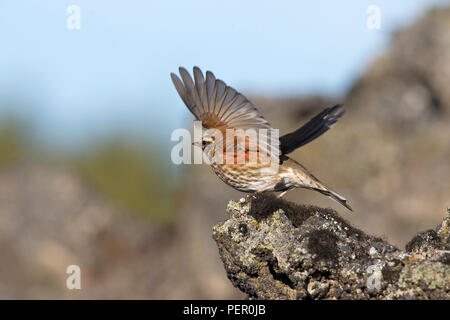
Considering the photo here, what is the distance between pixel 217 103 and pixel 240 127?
0.35 metres

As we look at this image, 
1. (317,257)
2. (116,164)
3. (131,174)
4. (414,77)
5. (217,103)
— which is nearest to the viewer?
(317,257)

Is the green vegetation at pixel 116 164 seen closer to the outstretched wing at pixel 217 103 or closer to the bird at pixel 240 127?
the bird at pixel 240 127

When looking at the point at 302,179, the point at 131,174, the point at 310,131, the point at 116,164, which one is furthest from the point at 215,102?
the point at 116,164

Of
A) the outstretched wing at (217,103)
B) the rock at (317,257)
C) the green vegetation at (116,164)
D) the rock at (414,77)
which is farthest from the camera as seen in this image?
the green vegetation at (116,164)

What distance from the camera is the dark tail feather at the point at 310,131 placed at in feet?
27.6

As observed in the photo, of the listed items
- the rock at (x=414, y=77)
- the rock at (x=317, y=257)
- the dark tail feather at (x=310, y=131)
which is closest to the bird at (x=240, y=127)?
the dark tail feather at (x=310, y=131)

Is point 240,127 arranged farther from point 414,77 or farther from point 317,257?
point 414,77

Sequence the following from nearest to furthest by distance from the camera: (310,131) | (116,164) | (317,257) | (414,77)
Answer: (317,257) → (310,131) → (414,77) → (116,164)

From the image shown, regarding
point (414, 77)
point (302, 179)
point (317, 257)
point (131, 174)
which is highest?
point (131, 174)

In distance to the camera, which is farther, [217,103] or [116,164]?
[116,164]

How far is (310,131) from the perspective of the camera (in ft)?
27.6

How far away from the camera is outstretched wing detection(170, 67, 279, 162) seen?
25.9 ft
